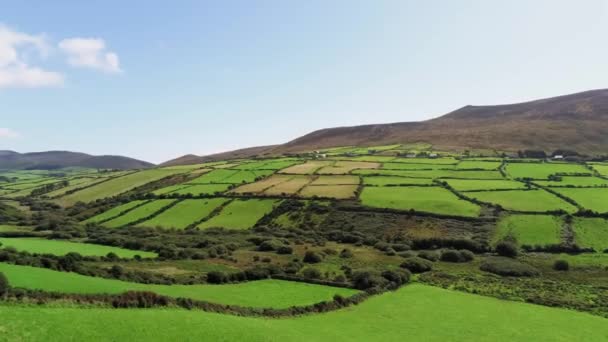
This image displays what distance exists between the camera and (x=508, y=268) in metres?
50.2

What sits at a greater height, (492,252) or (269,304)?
(269,304)

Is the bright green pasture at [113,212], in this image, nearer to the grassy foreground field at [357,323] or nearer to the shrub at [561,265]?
the grassy foreground field at [357,323]

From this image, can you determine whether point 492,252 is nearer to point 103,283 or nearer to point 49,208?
point 103,283

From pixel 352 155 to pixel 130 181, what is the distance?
6837 cm

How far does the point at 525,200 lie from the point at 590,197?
10.3m

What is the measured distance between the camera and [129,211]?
3487 inches

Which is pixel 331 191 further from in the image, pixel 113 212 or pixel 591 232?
pixel 591 232

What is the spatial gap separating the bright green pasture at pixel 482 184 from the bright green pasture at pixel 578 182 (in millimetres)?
5266

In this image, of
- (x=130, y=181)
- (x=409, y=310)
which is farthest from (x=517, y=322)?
(x=130, y=181)

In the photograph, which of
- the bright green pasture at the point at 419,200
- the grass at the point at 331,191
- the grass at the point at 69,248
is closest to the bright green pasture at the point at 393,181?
the bright green pasture at the point at 419,200

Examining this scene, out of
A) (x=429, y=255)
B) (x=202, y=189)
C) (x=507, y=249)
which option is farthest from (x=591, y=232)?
(x=202, y=189)

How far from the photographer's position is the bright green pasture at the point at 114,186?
110 meters

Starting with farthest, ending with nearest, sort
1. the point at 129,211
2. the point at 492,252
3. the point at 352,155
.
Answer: the point at 352,155, the point at 129,211, the point at 492,252

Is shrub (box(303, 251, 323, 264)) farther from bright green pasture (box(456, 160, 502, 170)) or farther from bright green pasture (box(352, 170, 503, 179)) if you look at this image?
bright green pasture (box(456, 160, 502, 170))
